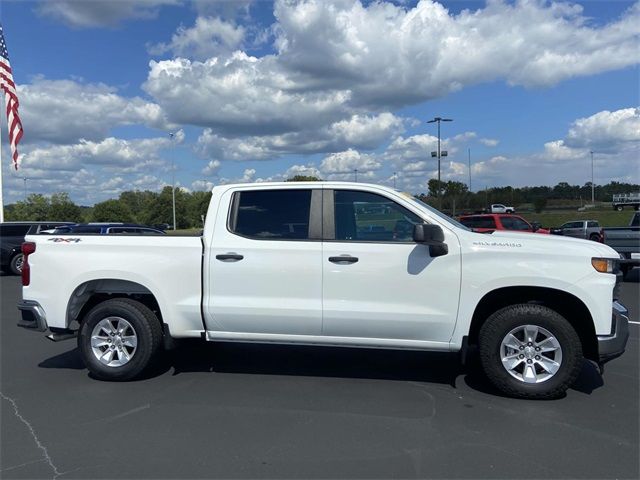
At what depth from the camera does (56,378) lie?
5.90m

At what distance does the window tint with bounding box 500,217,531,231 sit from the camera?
59.2ft

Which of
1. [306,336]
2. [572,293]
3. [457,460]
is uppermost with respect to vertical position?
[572,293]

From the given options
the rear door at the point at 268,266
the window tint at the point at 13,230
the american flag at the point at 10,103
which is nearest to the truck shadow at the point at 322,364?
the rear door at the point at 268,266

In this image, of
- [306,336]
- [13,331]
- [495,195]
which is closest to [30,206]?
[495,195]

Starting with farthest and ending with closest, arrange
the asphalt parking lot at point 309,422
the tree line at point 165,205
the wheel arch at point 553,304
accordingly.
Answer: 1. the tree line at point 165,205
2. the wheel arch at point 553,304
3. the asphalt parking lot at point 309,422

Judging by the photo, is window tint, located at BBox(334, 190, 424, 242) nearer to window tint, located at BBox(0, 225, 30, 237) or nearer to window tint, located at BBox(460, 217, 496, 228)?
window tint, located at BBox(460, 217, 496, 228)

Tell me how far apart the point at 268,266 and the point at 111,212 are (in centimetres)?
7022

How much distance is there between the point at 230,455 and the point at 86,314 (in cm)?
285

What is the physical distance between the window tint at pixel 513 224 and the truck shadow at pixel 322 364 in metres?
12.2

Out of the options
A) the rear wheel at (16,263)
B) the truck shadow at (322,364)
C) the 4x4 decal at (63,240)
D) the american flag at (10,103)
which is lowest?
the truck shadow at (322,364)

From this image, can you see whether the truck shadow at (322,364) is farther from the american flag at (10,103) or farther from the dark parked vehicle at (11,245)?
the american flag at (10,103)

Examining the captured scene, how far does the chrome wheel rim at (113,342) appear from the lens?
18.7 ft

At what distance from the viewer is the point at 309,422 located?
180 inches

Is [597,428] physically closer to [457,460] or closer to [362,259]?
[457,460]
